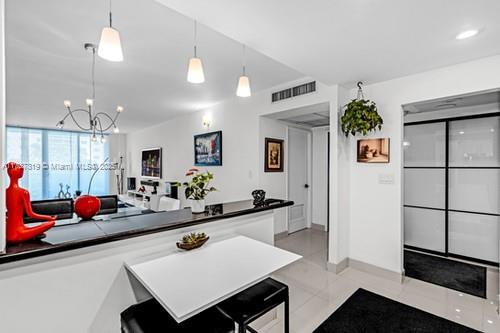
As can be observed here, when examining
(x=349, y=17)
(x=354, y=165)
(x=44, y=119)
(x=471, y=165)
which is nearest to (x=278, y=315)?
(x=354, y=165)

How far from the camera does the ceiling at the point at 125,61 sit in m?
1.99

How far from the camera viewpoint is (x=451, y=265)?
3.37 m

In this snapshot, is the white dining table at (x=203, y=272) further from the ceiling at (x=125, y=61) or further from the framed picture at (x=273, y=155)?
the framed picture at (x=273, y=155)

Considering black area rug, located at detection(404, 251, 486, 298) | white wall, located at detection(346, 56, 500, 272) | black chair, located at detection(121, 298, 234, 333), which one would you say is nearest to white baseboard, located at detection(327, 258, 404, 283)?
white wall, located at detection(346, 56, 500, 272)

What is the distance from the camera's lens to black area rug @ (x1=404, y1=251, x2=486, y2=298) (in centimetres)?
281

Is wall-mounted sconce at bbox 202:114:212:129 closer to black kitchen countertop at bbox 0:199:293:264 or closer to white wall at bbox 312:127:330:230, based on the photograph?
white wall at bbox 312:127:330:230

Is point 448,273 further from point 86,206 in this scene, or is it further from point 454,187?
point 86,206

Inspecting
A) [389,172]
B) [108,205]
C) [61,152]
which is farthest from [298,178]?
[61,152]

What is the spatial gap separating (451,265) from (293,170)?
8.96ft

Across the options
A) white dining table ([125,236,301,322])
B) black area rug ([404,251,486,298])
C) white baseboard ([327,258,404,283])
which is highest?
white dining table ([125,236,301,322])

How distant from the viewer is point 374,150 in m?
3.12

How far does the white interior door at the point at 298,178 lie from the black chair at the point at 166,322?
3508 mm

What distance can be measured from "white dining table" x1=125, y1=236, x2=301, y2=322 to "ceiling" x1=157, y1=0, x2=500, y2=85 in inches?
64.6

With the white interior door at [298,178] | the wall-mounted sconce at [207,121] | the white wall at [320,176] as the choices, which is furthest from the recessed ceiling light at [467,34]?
the wall-mounted sconce at [207,121]
